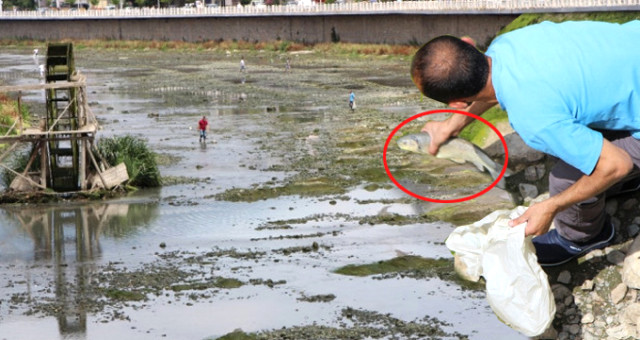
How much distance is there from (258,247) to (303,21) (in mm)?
75733

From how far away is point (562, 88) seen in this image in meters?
5.22

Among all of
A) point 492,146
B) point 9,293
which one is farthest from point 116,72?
point 492,146

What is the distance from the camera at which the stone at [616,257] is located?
6.35 m

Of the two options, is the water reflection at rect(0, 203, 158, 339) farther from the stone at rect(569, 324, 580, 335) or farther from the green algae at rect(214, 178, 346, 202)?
the stone at rect(569, 324, 580, 335)

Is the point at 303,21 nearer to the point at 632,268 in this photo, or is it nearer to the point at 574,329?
the point at 574,329

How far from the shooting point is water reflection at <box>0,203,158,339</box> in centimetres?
1784

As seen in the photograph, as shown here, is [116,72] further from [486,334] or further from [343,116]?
[486,334]

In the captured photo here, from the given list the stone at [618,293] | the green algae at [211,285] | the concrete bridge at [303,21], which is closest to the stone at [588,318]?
the stone at [618,293]

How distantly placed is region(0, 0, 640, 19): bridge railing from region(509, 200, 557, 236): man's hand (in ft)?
129

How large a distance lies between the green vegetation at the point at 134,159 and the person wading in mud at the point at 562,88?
1008 inches

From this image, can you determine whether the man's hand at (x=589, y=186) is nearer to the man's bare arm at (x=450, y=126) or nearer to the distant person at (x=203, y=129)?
the man's bare arm at (x=450, y=126)

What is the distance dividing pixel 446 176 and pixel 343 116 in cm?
2010

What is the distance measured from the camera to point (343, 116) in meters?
47.0

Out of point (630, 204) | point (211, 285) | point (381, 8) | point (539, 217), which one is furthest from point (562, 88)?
point (381, 8)
